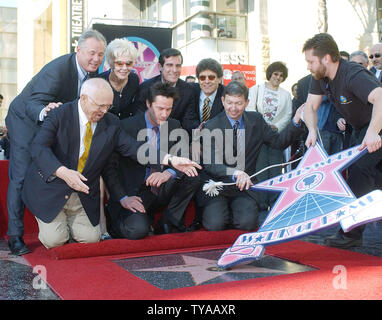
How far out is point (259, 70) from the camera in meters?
11.1

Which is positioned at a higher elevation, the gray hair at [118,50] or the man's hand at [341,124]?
the gray hair at [118,50]

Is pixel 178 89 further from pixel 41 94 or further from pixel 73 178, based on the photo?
pixel 73 178

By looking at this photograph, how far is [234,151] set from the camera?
147 inches

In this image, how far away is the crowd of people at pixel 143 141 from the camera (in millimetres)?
3051

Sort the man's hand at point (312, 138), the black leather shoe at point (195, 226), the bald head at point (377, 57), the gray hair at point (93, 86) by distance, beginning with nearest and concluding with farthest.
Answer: the gray hair at point (93, 86) < the man's hand at point (312, 138) < the black leather shoe at point (195, 226) < the bald head at point (377, 57)

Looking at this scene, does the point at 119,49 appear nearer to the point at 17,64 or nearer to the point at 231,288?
the point at 231,288

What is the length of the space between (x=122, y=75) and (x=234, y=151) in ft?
3.52

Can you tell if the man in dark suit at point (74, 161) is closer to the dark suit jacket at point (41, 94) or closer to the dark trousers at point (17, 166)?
the dark trousers at point (17, 166)

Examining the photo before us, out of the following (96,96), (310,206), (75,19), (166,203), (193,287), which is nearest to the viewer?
(193,287)

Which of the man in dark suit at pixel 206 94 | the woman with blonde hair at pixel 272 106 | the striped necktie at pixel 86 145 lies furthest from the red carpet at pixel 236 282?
the woman with blonde hair at pixel 272 106

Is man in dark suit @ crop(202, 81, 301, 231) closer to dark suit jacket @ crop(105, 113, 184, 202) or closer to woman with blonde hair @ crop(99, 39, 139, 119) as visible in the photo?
dark suit jacket @ crop(105, 113, 184, 202)

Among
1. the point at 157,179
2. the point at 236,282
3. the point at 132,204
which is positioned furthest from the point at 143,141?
the point at 236,282

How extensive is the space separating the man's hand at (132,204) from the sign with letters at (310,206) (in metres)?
0.85

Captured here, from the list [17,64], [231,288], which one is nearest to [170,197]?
[231,288]
